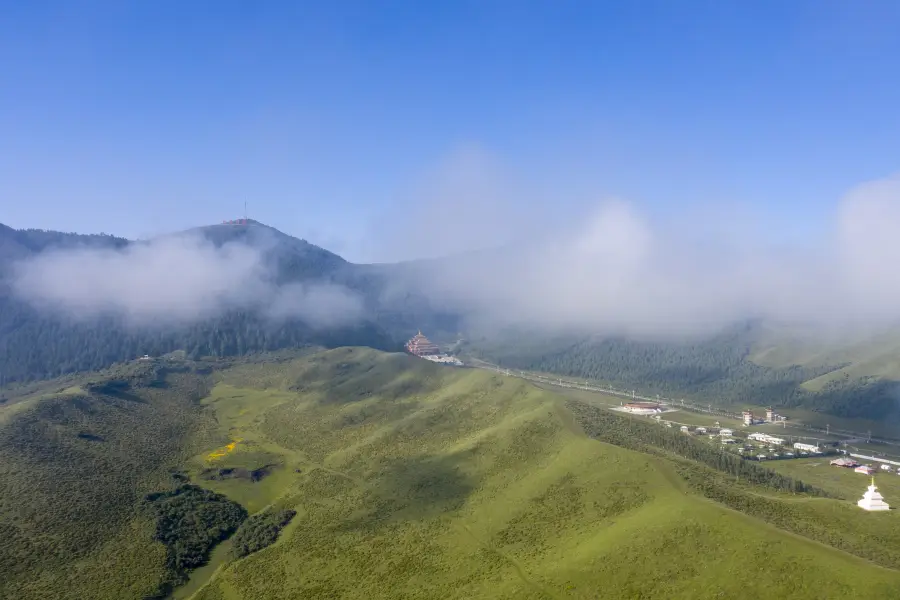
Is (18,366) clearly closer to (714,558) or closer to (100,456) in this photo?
(100,456)

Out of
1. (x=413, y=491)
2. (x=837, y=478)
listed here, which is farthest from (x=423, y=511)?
(x=837, y=478)

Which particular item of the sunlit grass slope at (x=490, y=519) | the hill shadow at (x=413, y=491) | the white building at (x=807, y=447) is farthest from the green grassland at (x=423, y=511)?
the white building at (x=807, y=447)

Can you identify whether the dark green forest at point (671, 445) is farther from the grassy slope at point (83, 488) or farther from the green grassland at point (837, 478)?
the grassy slope at point (83, 488)

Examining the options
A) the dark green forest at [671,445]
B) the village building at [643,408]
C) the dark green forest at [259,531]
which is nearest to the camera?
the dark green forest at [259,531]

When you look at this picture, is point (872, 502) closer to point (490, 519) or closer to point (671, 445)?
point (671, 445)

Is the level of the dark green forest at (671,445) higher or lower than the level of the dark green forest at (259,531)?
higher

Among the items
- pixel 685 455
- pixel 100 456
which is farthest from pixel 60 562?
pixel 685 455

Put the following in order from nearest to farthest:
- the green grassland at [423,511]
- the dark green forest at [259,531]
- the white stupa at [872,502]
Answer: the green grassland at [423,511], the white stupa at [872,502], the dark green forest at [259,531]

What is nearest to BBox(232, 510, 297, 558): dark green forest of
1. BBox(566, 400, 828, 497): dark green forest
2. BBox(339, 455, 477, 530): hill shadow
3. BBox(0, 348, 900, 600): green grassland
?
BBox(0, 348, 900, 600): green grassland
